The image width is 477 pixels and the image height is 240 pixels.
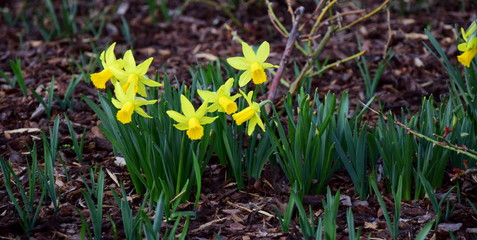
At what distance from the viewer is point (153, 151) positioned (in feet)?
7.34

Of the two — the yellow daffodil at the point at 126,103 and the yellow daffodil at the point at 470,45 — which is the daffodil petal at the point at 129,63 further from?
the yellow daffodil at the point at 470,45

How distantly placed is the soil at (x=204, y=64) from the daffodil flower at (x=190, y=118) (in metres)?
0.35

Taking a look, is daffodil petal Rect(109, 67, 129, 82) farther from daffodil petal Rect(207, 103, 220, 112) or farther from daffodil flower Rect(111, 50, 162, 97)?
daffodil petal Rect(207, 103, 220, 112)

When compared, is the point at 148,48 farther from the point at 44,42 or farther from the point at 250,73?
the point at 250,73

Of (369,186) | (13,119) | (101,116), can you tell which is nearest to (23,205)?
(101,116)

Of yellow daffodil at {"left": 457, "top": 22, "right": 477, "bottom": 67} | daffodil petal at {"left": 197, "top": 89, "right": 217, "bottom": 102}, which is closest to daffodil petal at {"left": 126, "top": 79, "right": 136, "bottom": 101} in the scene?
daffodil petal at {"left": 197, "top": 89, "right": 217, "bottom": 102}

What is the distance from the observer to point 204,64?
391 cm

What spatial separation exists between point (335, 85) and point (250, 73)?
146 centimetres

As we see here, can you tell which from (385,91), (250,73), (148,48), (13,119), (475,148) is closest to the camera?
(250,73)

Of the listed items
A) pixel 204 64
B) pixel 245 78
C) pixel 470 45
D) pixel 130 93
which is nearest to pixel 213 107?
pixel 245 78

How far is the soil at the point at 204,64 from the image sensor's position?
2.22 metres

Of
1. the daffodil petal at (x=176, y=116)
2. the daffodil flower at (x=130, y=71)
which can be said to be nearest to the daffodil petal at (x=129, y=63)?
the daffodil flower at (x=130, y=71)

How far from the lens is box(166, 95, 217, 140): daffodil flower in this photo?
205 centimetres

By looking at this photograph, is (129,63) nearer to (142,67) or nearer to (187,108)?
(142,67)
